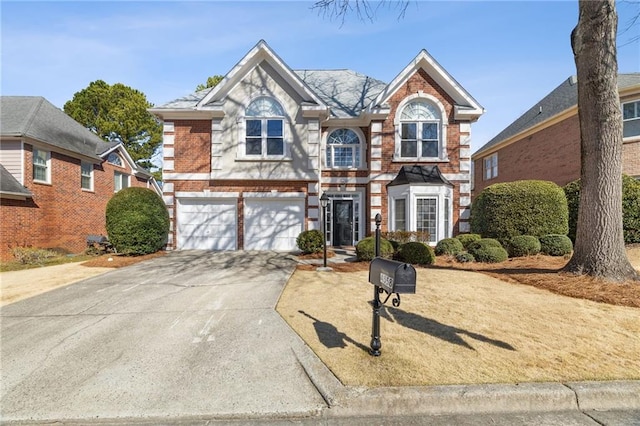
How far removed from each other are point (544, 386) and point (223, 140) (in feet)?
43.6

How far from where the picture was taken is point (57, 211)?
585 inches

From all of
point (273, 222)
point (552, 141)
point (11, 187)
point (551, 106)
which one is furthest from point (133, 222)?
point (551, 106)

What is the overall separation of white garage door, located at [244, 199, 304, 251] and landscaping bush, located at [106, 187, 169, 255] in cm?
370

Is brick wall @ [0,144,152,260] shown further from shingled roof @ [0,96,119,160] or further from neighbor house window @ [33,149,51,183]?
shingled roof @ [0,96,119,160]

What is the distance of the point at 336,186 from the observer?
1462 cm

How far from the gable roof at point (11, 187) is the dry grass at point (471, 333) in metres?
13.4

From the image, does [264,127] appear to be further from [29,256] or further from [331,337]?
[331,337]

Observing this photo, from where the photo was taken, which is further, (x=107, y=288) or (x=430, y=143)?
(x=430, y=143)

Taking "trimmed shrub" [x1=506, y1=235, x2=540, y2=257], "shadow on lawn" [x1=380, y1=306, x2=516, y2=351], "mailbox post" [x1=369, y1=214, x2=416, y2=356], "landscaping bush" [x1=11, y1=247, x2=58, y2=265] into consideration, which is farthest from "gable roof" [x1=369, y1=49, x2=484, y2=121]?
"landscaping bush" [x1=11, y1=247, x2=58, y2=265]

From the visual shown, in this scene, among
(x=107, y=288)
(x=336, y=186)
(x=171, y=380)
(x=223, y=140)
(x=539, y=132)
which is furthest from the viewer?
(x=539, y=132)

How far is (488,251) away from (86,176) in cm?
2083

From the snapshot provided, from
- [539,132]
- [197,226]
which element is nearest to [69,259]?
[197,226]

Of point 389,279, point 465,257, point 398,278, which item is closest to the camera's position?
point 398,278

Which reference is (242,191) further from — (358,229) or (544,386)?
(544,386)
